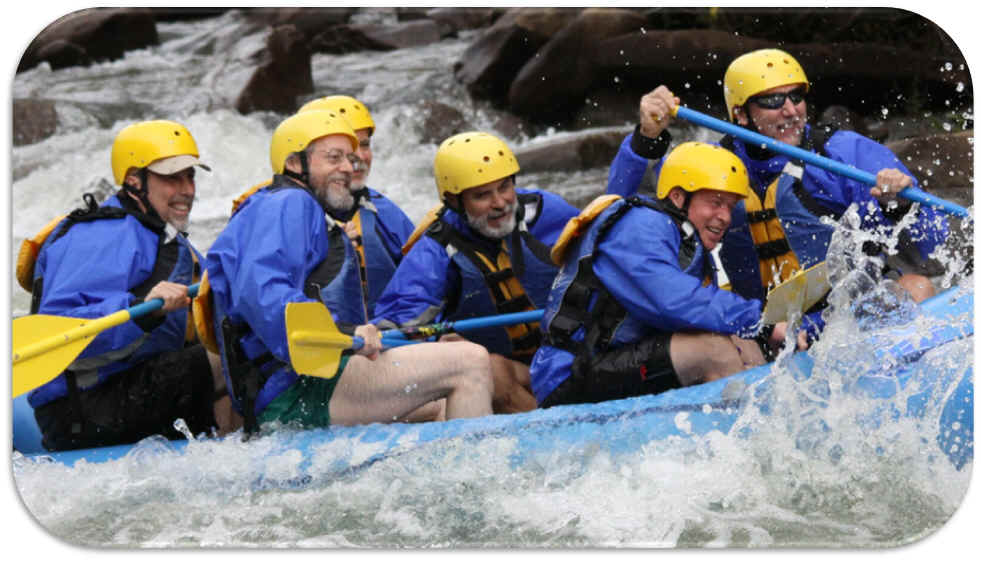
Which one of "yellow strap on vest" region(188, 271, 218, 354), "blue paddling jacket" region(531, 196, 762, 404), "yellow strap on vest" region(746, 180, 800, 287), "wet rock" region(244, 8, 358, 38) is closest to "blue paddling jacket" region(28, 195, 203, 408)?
"yellow strap on vest" region(188, 271, 218, 354)

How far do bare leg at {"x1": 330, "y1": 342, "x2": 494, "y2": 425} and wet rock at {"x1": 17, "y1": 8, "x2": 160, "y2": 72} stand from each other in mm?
6418

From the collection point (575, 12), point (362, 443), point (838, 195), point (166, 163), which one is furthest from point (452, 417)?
point (575, 12)

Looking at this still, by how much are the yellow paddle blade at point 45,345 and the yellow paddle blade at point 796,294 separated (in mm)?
1966

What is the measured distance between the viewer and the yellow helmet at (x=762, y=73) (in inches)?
→ 179

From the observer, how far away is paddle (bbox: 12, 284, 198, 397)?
147 inches

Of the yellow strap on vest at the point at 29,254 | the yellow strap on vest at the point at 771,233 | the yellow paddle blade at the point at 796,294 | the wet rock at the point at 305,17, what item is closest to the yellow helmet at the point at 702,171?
the yellow paddle blade at the point at 796,294

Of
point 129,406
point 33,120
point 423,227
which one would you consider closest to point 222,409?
point 129,406

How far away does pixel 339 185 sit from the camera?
4.02m

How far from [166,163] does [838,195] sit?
2.33 m

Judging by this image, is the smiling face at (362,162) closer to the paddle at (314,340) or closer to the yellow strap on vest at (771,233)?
the paddle at (314,340)

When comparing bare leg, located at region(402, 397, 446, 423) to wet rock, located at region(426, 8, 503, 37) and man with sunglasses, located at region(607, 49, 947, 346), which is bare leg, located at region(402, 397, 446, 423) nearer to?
man with sunglasses, located at region(607, 49, 947, 346)

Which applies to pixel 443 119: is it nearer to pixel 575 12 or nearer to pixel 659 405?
pixel 575 12

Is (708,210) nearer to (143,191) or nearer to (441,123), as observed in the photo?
(143,191)

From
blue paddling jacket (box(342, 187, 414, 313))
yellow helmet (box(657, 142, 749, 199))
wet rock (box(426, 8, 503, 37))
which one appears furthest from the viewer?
wet rock (box(426, 8, 503, 37))
